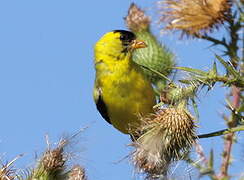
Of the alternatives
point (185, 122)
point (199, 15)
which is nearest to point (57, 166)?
point (185, 122)

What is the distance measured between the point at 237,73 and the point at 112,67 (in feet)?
8.20

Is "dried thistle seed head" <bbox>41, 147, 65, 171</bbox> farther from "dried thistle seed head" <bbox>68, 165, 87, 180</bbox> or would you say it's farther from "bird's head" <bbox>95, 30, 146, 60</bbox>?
"bird's head" <bbox>95, 30, 146, 60</bbox>

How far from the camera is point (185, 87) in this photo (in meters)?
2.39

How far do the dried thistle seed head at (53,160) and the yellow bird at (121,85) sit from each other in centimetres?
155

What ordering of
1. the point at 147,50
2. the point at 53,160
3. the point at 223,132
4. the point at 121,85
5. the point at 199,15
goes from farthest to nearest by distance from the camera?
the point at 147,50, the point at 121,85, the point at 199,15, the point at 53,160, the point at 223,132

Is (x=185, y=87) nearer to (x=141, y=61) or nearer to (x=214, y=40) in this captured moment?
(x=214, y=40)

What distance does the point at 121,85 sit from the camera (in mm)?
4598

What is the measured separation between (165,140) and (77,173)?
50cm

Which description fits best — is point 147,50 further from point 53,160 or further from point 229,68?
point 229,68

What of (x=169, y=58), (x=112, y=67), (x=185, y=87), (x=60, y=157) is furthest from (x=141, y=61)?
(x=185, y=87)

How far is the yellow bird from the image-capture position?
14.8ft

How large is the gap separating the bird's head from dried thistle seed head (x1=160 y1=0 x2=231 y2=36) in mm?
857

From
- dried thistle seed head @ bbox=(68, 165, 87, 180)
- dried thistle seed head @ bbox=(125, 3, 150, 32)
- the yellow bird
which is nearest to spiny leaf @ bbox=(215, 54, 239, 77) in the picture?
dried thistle seed head @ bbox=(68, 165, 87, 180)

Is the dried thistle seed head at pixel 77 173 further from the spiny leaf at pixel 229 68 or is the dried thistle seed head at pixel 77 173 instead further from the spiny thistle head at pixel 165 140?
the spiny leaf at pixel 229 68
